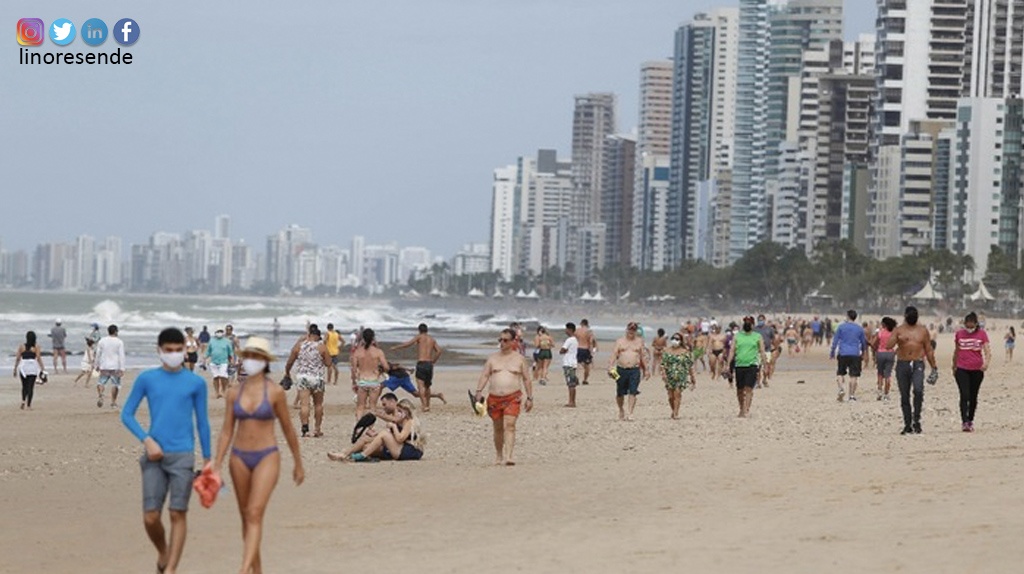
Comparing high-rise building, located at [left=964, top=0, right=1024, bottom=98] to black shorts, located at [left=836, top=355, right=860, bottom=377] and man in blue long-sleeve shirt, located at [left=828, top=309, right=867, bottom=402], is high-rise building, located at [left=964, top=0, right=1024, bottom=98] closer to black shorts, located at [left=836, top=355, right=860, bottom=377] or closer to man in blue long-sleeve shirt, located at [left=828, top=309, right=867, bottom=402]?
black shorts, located at [left=836, top=355, right=860, bottom=377]

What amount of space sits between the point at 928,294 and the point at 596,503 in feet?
371

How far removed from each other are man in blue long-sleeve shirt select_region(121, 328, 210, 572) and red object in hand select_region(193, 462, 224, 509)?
0.32 ft

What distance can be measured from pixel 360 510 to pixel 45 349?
45411 mm

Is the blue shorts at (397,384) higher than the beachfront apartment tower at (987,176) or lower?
lower

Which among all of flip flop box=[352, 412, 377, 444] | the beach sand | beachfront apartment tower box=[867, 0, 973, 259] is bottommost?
the beach sand

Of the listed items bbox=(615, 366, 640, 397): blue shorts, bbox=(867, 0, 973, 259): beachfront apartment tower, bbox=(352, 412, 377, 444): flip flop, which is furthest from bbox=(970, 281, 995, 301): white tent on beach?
bbox=(352, 412, 377, 444): flip flop

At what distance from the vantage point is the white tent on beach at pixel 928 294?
124125mm

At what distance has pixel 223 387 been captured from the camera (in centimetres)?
2852

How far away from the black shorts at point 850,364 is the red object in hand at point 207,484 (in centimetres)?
1649

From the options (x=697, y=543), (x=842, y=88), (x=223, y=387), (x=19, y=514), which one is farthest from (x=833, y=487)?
(x=842, y=88)

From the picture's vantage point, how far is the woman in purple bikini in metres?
9.92

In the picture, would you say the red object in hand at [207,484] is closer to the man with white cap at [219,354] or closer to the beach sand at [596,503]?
the beach sand at [596,503]

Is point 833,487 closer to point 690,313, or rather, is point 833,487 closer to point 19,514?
point 19,514

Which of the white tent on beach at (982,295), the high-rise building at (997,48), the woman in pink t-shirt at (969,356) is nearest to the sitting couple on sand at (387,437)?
the woman in pink t-shirt at (969,356)
